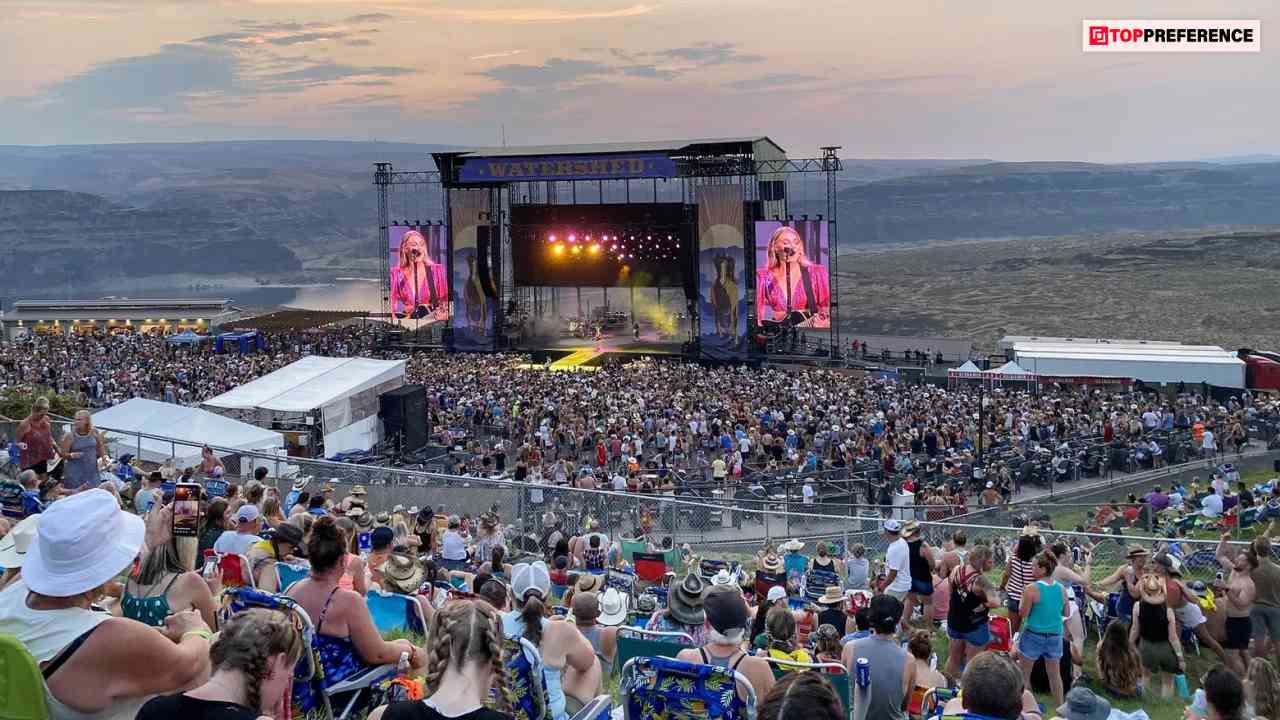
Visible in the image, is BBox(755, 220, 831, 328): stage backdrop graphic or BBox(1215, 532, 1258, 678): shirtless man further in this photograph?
BBox(755, 220, 831, 328): stage backdrop graphic

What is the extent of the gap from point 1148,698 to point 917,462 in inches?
582

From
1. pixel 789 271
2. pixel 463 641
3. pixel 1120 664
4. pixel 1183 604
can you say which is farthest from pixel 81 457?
pixel 789 271

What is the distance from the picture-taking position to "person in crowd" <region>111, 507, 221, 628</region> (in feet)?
17.4

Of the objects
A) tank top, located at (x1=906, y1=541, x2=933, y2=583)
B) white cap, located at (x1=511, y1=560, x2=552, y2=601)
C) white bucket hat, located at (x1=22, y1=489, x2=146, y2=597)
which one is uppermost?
white bucket hat, located at (x1=22, y1=489, x2=146, y2=597)

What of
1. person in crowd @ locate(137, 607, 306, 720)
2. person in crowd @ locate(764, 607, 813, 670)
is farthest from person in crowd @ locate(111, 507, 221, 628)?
person in crowd @ locate(764, 607, 813, 670)

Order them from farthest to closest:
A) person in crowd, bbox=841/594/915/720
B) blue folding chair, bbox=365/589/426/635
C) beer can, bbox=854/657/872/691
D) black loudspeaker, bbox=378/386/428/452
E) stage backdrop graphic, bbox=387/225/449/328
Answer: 1. stage backdrop graphic, bbox=387/225/449/328
2. black loudspeaker, bbox=378/386/428/452
3. blue folding chair, bbox=365/589/426/635
4. person in crowd, bbox=841/594/915/720
5. beer can, bbox=854/657/872/691

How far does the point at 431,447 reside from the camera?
89.5 feet

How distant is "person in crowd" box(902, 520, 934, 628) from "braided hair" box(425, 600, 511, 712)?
21.5 feet

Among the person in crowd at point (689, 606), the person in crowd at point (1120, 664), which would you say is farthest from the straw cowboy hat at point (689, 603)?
the person in crowd at point (1120, 664)

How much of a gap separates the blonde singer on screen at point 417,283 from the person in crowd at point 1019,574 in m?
43.0

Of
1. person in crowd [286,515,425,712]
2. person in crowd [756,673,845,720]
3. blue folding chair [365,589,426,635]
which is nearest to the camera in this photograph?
person in crowd [756,673,845,720]

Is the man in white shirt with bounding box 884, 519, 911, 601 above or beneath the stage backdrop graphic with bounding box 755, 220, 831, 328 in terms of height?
beneath

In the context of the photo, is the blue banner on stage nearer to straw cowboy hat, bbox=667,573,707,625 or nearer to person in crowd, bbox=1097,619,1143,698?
person in crowd, bbox=1097,619,1143,698

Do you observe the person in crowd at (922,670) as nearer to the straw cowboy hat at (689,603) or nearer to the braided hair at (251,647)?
the straw cowboy hat at (689,603)
